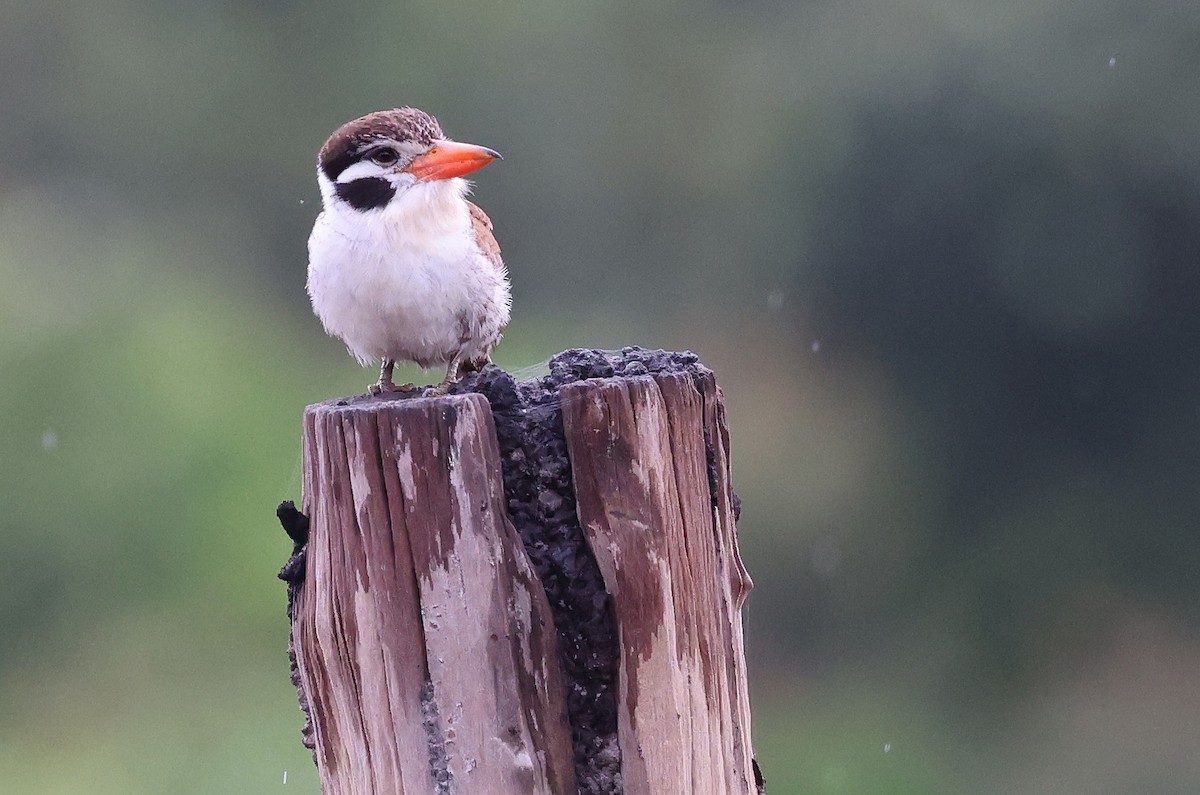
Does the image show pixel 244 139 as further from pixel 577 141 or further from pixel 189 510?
pixel 189 510

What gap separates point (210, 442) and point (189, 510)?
0.41 meters

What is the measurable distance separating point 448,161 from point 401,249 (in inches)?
7.8

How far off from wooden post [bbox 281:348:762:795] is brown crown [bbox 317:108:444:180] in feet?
2.97

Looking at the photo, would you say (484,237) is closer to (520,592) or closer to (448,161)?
(448,161)

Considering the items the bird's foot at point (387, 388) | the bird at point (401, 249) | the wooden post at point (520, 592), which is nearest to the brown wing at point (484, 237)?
the bird at point (401, 249)

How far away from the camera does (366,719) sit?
2016mm

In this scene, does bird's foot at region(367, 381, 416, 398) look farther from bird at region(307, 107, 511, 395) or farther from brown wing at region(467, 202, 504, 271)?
brown wing at region(467, 202, 504, 271)

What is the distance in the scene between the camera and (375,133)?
9.27ft

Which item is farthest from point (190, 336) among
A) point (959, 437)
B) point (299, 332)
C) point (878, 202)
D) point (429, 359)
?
point (429, 359)

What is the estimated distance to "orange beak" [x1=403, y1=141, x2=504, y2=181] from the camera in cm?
278

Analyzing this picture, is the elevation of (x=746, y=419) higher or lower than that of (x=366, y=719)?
lower

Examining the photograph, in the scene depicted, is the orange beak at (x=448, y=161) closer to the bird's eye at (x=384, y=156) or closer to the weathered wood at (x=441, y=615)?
the bird's eye at (x=384, y=156)

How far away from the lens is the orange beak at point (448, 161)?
2779 mm

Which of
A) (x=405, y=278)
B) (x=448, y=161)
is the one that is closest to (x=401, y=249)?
(x=405, y=278)
